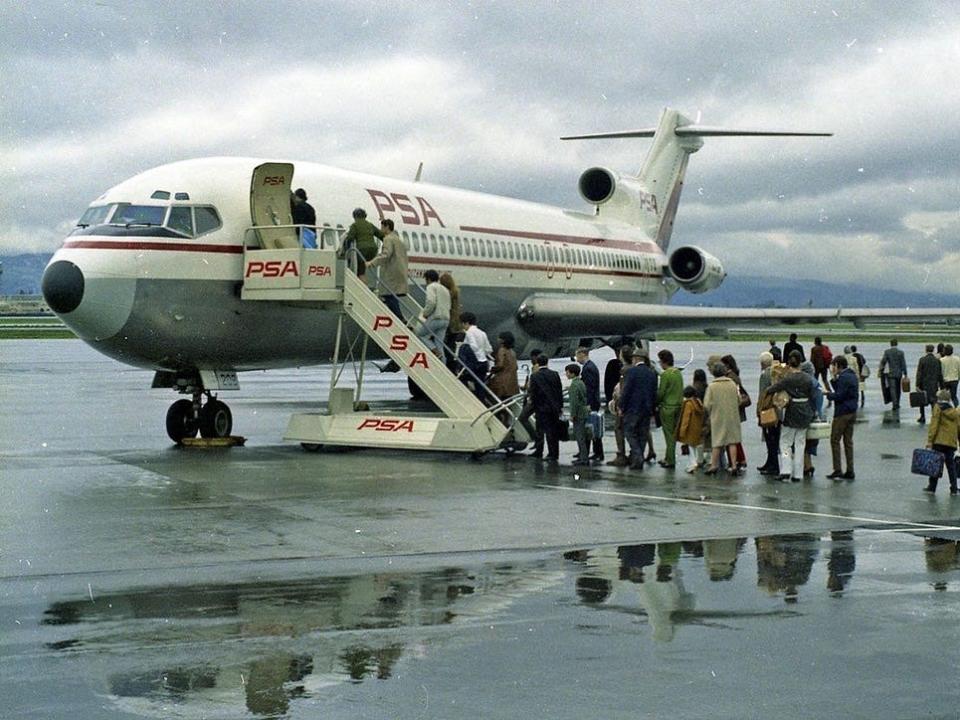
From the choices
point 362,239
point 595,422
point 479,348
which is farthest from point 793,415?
point 362,239

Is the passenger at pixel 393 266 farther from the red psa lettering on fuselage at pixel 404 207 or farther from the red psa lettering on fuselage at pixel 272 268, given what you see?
the red psa lettering on fuselage at pixel 404 207

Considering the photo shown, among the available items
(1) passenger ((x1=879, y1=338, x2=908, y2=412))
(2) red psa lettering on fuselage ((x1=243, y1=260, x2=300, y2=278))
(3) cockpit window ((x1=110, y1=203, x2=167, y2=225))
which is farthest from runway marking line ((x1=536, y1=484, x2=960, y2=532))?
(1) passenger ((x1=879, y1=338, x2=908, y2=412))

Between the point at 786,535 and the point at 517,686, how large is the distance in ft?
19.9

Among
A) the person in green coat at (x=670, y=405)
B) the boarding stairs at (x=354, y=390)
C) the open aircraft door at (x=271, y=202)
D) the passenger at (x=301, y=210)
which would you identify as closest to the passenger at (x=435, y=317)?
the boarding stairs at (x=354, y=390)

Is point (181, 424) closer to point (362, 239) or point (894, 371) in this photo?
point (362, 239)

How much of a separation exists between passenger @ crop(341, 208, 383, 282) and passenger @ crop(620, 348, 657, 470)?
5059mm

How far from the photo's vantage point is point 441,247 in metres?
27.0

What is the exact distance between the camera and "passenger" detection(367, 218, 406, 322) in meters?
21.5

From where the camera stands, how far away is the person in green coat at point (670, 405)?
18.9m

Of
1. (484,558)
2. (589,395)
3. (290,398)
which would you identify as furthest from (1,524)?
(290,398)

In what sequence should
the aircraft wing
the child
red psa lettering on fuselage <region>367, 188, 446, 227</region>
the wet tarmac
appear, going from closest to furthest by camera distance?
the wet tarmac < the child < red psa lettering on fuselage <region>367, 188, 446, 227</region> < the aircraft wing

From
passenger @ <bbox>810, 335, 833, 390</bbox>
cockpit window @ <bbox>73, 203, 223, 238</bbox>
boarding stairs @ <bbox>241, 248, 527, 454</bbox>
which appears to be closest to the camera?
boarding stairs @ <bbox>241, 248, 527, 454</bbox>

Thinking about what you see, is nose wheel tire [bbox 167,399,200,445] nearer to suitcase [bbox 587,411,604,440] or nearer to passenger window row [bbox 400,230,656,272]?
passenger window row [bbox 400,230,656,272]

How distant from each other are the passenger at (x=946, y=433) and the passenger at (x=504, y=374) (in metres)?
6.71
